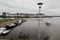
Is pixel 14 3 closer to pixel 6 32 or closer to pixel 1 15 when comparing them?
pixel 1 15

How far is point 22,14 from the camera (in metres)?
4.20

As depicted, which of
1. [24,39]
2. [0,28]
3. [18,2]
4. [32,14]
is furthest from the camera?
[0,28]

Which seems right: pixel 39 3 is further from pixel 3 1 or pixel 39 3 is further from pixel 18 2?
pixel 3 1

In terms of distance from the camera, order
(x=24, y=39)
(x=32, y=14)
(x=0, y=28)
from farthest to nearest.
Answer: (x=0, y=28) < (x=32, y=14) < (x=24, y=39)

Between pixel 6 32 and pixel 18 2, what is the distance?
54.6 inches

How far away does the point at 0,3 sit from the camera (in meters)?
3.92

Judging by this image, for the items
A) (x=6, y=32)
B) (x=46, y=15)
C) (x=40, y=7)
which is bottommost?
(x=6, y=32)

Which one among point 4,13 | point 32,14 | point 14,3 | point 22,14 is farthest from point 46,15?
point 4,13

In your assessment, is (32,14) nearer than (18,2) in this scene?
No

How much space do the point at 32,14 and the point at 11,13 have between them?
67 centimetres

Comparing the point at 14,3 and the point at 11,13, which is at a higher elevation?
the point at 14,3

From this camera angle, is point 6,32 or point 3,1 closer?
point 3,1

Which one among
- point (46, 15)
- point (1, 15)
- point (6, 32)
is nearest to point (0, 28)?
point (6, 32)

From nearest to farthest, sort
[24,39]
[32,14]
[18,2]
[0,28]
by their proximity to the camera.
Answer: [24,39]
[18,2]
[32,14]
[0,28]
